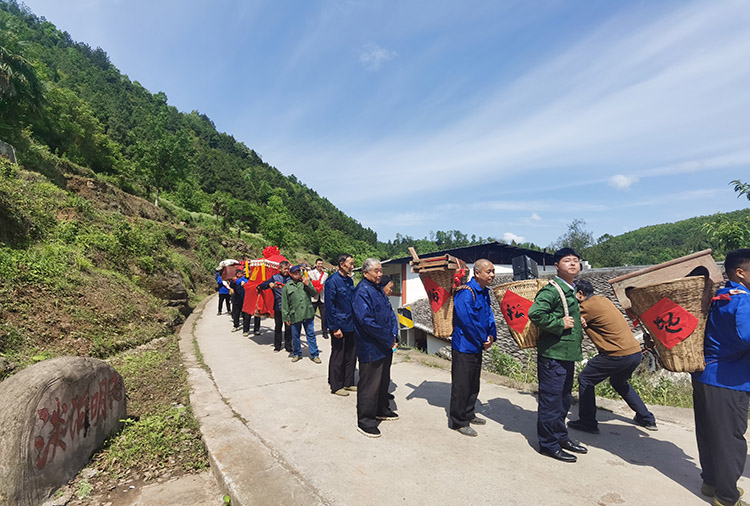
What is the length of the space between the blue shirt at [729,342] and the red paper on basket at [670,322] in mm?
167

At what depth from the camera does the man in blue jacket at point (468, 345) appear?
145 inches

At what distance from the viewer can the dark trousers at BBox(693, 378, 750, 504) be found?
2.40 meters

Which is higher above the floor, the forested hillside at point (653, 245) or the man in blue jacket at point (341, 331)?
the forested hillside at point (653, 245)

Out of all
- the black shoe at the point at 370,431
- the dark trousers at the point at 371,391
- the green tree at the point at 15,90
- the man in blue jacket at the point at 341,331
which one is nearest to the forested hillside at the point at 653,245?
the man in blue jacket at the point at 341,331

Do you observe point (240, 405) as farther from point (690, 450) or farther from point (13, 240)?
point (13, 240)

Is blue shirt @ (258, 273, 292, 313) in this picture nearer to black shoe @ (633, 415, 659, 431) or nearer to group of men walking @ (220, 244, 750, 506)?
group of men walking @ (220, 244, 750, 506)

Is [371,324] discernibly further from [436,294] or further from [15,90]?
[15,90]

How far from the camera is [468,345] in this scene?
12.3 ft

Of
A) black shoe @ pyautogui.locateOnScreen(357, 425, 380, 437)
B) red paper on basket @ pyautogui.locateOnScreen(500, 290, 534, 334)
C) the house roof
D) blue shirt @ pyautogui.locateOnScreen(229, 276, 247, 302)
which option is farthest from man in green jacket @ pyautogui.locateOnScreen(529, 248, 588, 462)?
the house roof

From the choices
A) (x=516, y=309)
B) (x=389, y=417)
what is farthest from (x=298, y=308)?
(x=516, y=309)

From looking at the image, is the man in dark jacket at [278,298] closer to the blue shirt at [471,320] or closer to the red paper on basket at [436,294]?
the red paper on basket at [436,294]

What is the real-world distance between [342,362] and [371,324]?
4.97 ft

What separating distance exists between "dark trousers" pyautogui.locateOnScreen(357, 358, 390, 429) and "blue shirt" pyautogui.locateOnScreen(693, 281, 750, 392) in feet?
8.58

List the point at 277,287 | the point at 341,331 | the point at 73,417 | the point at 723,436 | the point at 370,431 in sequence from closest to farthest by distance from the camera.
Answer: the point at 723,436, the point at 73,417, the point at 370,431, the point at 341,331, the point at 277,287
